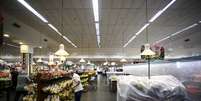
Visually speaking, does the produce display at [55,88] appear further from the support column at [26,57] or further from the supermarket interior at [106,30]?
the support column at [26,57]

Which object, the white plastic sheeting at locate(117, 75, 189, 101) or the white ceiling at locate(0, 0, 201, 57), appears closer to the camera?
the white plastic sheeting at locate(117, 75, 189, 101)

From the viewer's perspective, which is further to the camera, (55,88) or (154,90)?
(55,88)

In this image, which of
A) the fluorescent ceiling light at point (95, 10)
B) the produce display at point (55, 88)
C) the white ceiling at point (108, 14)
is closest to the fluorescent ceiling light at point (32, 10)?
the white ceiling at point (108, 14)

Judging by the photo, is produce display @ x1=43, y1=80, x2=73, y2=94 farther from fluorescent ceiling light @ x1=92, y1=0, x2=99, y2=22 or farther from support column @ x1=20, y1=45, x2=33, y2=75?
support column @ x1=20, y1=45, x2=33, y2=75

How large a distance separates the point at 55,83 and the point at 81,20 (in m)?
6.75

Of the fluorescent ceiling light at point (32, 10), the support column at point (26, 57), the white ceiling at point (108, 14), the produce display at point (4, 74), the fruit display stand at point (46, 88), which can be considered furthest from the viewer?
the support column at point (26, 57)

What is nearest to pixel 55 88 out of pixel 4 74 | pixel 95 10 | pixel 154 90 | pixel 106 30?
pixel 154 90

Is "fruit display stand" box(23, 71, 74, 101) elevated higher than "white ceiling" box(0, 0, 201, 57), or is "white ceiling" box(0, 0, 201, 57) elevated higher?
"white ceiling" box(0, 0, 201, 57)

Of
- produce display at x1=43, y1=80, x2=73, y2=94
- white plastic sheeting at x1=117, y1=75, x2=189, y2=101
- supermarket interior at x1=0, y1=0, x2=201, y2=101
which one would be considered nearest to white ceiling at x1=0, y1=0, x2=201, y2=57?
supermarket interior at x1=0, y1=0, x2=201, y2=101

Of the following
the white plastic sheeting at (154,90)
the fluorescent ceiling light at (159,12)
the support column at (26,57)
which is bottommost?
the white plastic sheeting at (154,90)

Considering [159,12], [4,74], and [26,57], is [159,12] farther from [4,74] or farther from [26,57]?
[26,57]

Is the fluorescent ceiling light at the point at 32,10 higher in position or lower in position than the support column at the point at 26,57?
higher

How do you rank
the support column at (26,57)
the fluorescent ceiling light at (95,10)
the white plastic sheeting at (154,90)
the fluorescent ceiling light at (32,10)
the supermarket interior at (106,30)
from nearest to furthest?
the white plastic sheeting at (154,90) → the supermarket interior at (106,30) → the fluorescent ceiling light at (95,10) → the fluorescent ceiling light at (32,10) → the support column at (26,57)

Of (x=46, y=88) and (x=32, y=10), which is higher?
(x=32, y=10)
